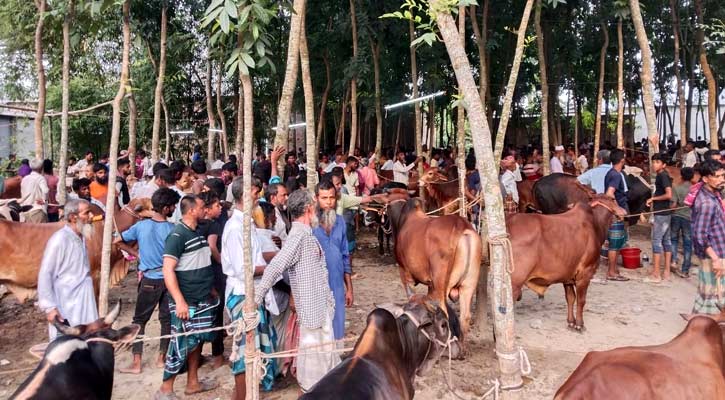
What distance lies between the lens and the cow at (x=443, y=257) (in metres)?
6.27

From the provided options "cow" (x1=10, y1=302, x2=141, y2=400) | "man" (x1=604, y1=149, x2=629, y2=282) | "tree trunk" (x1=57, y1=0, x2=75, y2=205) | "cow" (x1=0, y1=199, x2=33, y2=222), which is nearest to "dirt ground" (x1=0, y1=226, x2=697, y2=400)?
"man" (x1=604, y1=149, x2=629, y2=282)

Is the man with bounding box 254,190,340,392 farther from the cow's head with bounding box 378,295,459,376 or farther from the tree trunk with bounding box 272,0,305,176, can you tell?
the tree trunk with bounding box 272,0,305,176

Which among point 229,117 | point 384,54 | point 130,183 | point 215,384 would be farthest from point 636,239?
point 229,117

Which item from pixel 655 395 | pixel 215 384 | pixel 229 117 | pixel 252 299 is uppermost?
pixel 229 117

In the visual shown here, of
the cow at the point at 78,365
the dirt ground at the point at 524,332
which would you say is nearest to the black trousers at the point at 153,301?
the dirt ground at the point at 524,332

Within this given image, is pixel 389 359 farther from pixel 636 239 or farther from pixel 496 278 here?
pixel 636 239

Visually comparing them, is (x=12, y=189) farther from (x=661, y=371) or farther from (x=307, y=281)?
(x=661, y=371)

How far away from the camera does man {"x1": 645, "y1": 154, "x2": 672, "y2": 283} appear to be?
8.87 metres

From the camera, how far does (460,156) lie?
Answer: 335 inches

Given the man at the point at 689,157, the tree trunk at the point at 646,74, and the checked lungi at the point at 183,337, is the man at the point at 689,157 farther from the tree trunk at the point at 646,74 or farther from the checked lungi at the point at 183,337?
the checked lungi at the point at 183,337

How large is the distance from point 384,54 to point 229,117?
32.1 feet

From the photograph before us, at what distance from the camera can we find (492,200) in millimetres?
3900

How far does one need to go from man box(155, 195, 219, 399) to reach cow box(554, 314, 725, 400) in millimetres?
3135

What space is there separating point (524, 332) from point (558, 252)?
1063mm
